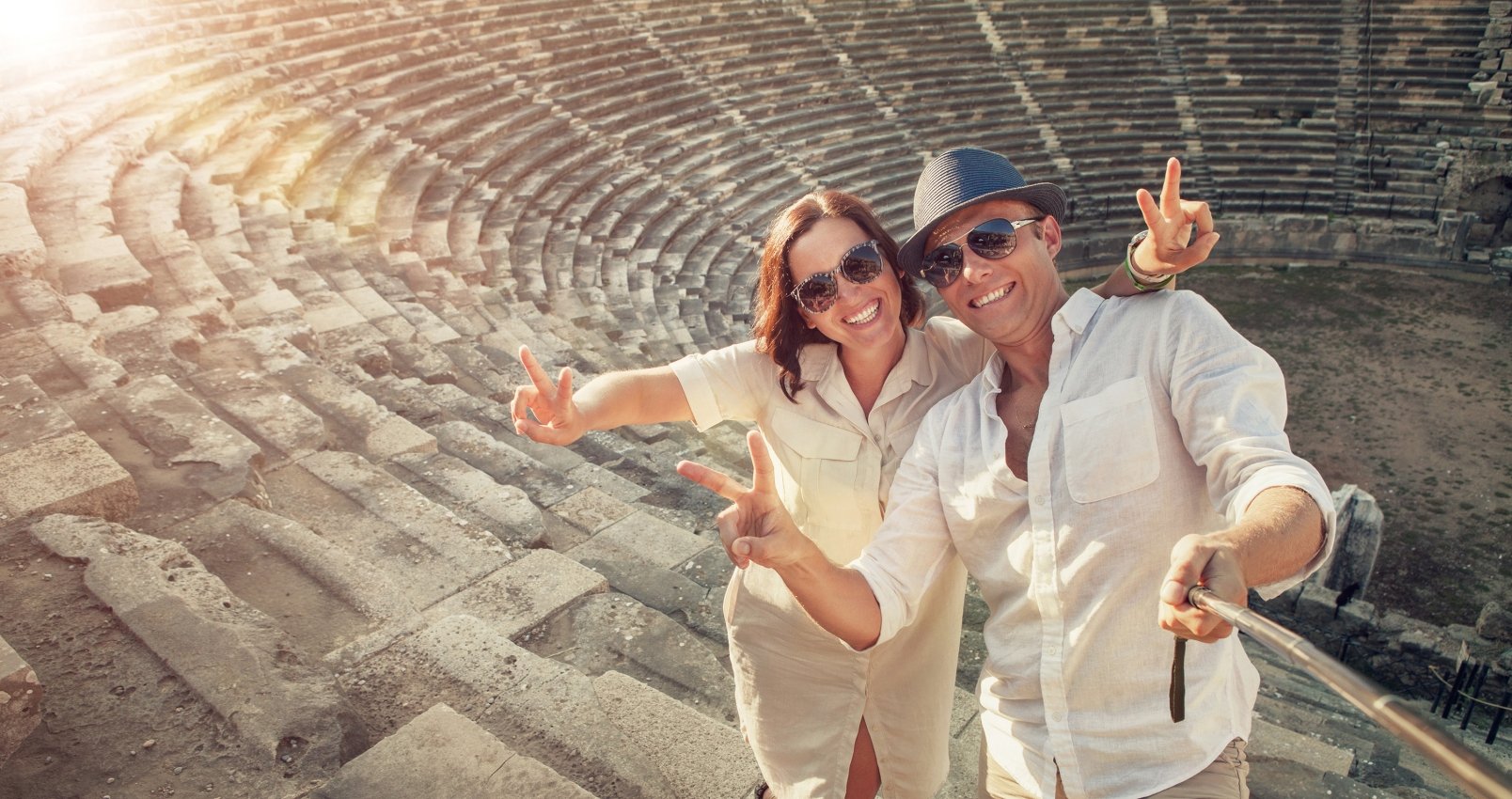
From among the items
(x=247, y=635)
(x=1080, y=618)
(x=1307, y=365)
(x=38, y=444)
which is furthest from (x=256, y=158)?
(x=1307, y=365)

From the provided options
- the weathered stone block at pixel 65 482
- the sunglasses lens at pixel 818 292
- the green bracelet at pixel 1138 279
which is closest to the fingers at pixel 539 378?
the sunglasses lens at pixel 818 292

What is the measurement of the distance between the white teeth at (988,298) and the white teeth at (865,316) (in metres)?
Result: 0.23

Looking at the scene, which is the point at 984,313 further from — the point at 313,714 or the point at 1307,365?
the point at 1307,365

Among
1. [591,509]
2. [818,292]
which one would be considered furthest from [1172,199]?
[591,509]

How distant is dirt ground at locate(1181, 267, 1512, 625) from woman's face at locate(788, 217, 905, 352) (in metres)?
7.50

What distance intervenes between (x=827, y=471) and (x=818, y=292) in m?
0.44

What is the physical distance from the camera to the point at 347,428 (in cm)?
484

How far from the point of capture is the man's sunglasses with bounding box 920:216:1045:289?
2449 millimetres

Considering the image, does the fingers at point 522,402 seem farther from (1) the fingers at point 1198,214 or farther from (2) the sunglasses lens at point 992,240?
(1) the fingers at point 1198,214

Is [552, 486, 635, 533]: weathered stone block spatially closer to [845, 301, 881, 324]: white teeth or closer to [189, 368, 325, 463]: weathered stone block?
[189, 368, 325, 463]: weathered stone block

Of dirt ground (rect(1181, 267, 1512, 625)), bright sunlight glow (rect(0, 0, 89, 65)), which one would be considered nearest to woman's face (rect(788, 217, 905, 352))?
dirt ground (rect(1181, 267, 1512, 625))

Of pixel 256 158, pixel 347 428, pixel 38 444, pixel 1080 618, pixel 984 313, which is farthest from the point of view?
pixel 256 158

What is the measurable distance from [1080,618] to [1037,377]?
639mm

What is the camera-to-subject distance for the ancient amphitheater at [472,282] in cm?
264
